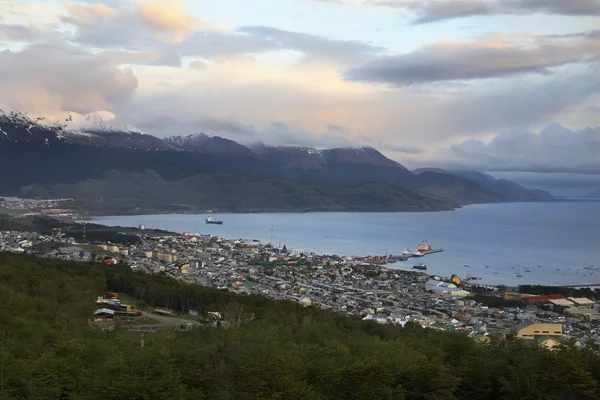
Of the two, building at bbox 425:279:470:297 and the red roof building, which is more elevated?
the red roof building

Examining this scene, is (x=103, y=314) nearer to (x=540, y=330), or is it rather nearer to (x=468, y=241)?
(x=540, y=330)

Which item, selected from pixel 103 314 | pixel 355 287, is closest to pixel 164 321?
pixel 103 314

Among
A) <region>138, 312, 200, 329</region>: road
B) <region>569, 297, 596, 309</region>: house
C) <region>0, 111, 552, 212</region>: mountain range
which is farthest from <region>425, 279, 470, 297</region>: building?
<region>0, 111, 552, 212</region>: mountain range

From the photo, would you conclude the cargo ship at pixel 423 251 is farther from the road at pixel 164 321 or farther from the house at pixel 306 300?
the road at pixel 164 321

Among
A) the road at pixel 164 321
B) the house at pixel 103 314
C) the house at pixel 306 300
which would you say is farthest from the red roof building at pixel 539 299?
the house at pixel 103 314

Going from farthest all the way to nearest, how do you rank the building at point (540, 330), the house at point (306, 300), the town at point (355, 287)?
1. the house at point (306, 300)
2. the town at point (355, 287)
3. the building at point (540, 330)

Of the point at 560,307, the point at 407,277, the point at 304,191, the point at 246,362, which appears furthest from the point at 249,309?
the point at 304,191

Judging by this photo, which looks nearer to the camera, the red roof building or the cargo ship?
the red roof building

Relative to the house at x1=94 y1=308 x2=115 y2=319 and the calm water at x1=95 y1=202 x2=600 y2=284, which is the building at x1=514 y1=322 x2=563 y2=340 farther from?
the calm water at x1=95 y1=202 x2=600 y2=284

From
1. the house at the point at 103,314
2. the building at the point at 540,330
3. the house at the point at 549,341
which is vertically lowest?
the building at the point at 540,330
